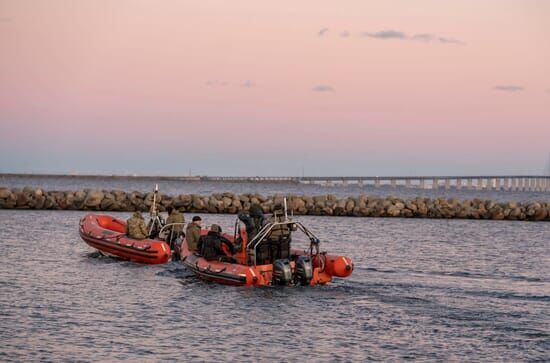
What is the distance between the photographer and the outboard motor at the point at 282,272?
2278 cm

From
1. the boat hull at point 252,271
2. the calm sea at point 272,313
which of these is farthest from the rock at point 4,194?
the boat hull at point 252,271

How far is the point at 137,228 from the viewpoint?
96.7 ft

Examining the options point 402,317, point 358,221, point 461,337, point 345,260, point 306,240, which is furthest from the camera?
point 358,221

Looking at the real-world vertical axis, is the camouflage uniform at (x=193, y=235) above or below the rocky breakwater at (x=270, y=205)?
below

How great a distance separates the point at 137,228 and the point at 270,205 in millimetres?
35376

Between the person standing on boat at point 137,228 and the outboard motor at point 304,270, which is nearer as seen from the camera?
the outboard motor at point 304,270

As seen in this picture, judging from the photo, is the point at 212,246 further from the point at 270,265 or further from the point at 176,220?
the point at 176,220

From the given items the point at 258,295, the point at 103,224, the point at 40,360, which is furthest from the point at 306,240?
the point at 40,360

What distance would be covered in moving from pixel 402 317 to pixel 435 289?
4.79m

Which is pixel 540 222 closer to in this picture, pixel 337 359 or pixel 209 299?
pixel 209 299

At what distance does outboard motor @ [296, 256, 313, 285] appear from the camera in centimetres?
2319

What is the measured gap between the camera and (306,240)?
4338cm

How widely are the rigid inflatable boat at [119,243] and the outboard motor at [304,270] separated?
636 centimetres

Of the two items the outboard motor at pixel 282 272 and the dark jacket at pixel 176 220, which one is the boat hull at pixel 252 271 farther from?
the dark jacket at pixel 176 220
